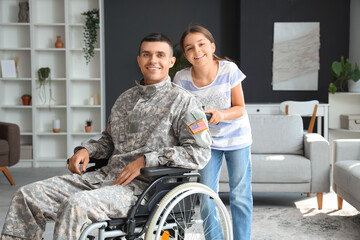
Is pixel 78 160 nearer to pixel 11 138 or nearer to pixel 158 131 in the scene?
pixel 158 131

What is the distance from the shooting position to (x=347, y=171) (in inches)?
134

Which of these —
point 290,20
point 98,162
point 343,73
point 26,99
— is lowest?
point 98,162

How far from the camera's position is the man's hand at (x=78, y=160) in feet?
6.48

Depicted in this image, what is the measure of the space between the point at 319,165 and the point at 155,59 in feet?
7.20

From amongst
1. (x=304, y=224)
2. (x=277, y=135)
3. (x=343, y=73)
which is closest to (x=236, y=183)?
(x=304, y=224)

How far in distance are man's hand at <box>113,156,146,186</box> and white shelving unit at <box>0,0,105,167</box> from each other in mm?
4125

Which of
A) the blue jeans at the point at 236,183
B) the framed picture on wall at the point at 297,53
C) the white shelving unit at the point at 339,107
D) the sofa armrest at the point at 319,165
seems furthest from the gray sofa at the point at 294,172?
the framed picture on wall at the point at 297,53

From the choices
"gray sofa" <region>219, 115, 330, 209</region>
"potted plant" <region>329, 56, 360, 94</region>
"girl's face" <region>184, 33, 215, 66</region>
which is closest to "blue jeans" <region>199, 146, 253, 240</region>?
"girl's face" <region>184, 33, 215, 66</region>

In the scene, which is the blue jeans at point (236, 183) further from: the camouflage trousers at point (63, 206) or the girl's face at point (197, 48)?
the camouflage trousers at point (63, 206)

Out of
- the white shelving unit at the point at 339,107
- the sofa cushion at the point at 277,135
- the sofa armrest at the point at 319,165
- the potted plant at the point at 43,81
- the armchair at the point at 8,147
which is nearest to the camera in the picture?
the sofa armrest at the point at 319,165

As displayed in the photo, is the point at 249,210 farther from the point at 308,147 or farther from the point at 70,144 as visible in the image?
the point at 70,144

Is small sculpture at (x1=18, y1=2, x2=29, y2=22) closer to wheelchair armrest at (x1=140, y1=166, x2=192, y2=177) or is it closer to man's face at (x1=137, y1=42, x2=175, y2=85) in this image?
man's face at (x1=137, y1=42, x2=175, y2=85)

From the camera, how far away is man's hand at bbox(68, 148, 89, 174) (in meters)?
1.97

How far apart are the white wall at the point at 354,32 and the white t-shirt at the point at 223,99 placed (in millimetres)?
4315
